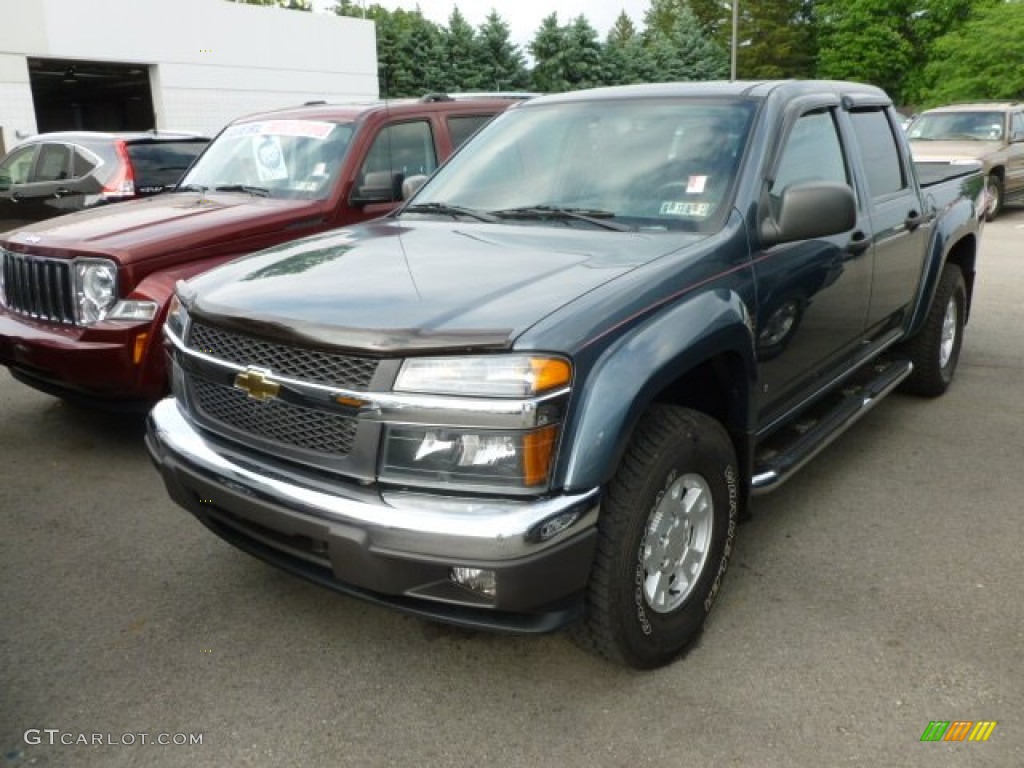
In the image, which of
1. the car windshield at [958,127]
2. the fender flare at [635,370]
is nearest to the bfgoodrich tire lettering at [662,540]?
the fender flare at [635,370]

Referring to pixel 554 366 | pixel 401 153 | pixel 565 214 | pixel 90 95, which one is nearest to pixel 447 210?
pixel 565 214

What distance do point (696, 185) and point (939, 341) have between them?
2.73m

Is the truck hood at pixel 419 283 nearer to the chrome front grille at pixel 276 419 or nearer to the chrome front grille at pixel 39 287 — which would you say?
the chrome front grille at pixel 276 419

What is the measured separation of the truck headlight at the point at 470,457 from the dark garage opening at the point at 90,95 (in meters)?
25.5

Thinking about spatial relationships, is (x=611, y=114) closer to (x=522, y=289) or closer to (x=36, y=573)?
(x=522, y=289)

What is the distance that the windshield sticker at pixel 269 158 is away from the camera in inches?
224

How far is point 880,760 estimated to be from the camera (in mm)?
2471

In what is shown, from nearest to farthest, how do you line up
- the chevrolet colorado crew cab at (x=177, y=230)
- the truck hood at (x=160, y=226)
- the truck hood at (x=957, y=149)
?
the chevrolet colorado crew cab at (x=177, y=230) < the truck hood at (x=160, y=226) < the truck hood at (x=957, y=149)

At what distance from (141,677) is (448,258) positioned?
65.6 inches

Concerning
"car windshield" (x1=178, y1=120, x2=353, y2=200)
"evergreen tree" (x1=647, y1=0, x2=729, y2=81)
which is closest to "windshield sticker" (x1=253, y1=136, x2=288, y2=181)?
"car windshield" (x1=178, y1=120, x2=353, y2=200)

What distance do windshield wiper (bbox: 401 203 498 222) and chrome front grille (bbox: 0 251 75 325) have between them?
6.01ft

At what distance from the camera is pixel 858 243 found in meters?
3.96

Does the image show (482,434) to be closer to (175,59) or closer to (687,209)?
(687,209)

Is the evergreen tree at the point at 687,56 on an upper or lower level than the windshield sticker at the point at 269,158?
upper
